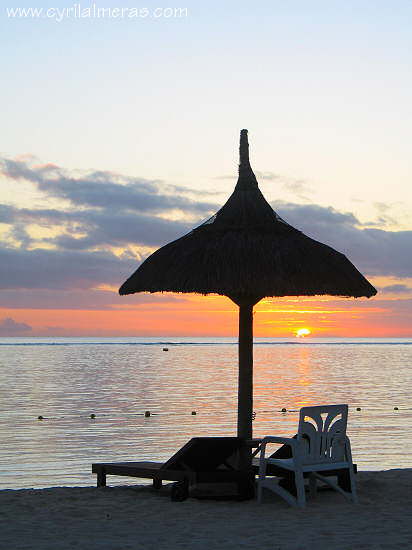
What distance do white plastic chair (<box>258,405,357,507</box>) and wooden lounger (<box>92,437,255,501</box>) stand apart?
1.23 feet

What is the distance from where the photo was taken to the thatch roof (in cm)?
969

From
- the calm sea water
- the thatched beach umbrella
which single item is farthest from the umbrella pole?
the calm sea water

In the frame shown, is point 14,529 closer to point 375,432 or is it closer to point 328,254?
point 328,254

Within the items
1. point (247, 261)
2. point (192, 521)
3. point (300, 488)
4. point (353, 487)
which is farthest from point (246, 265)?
point (192, 521)

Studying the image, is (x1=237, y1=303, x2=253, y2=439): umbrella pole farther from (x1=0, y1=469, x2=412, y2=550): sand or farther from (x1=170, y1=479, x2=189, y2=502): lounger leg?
(x1=170, y1=479, x2=189, y2=502): lounger leg

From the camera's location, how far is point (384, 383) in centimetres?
4038

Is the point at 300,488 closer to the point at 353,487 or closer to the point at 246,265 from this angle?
the point at 353,487

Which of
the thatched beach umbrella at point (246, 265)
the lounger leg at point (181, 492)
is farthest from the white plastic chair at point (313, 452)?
the thatched beach umbrella at point (246, 265)

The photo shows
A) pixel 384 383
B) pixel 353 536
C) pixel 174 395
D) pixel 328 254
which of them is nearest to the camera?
pixel 353 536

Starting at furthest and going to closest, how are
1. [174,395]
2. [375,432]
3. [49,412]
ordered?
[174,395]
[49,412]
[375,432]

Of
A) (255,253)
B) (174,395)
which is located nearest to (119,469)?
(255,253)

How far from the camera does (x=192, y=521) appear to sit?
7965 mm

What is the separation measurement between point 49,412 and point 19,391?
861cm

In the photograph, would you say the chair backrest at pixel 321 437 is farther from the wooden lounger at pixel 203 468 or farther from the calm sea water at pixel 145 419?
the calm sea water at pixel 145 419
